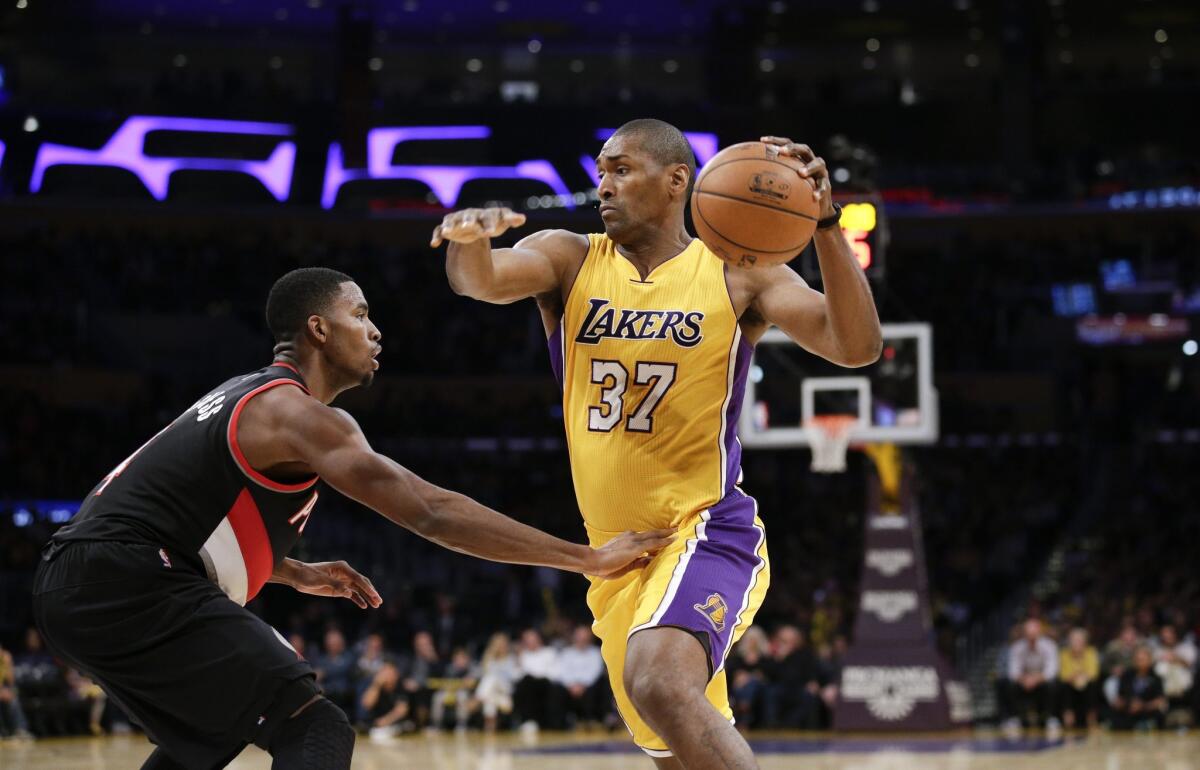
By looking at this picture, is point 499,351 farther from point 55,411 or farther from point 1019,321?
point 1019,321

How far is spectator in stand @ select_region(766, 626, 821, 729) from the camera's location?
54.6ft

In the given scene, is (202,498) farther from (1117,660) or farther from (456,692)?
(1117,660)

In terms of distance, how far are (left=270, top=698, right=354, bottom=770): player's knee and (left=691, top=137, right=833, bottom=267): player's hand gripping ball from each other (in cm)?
199

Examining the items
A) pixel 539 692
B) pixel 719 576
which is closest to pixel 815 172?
pixel 719 576

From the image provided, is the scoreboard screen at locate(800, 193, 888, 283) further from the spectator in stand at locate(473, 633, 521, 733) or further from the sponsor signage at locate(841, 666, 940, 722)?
the spectator in stand at locate(473, 633, 521, 733)

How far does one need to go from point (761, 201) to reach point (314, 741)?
220cm

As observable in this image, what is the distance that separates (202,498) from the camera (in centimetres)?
438

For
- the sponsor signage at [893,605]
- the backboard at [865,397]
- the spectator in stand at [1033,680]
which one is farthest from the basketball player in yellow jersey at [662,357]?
the spectator in stand at [1033,680]

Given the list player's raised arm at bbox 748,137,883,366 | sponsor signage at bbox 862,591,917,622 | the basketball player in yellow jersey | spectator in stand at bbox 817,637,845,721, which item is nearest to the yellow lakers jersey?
the basketball player in yellow jersey

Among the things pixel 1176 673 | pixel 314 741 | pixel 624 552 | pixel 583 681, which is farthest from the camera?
pixel 583 681

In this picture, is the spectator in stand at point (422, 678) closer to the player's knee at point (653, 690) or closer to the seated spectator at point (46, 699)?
the seated spectator at point (46, 699)

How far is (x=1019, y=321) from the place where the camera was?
27203 mm

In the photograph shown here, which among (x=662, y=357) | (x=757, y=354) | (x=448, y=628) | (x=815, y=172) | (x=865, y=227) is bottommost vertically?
(x=448, y=628)

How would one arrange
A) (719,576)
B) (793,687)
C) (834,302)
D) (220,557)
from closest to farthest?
(220,557)
(834,302)
(719,576)
(793,687)
